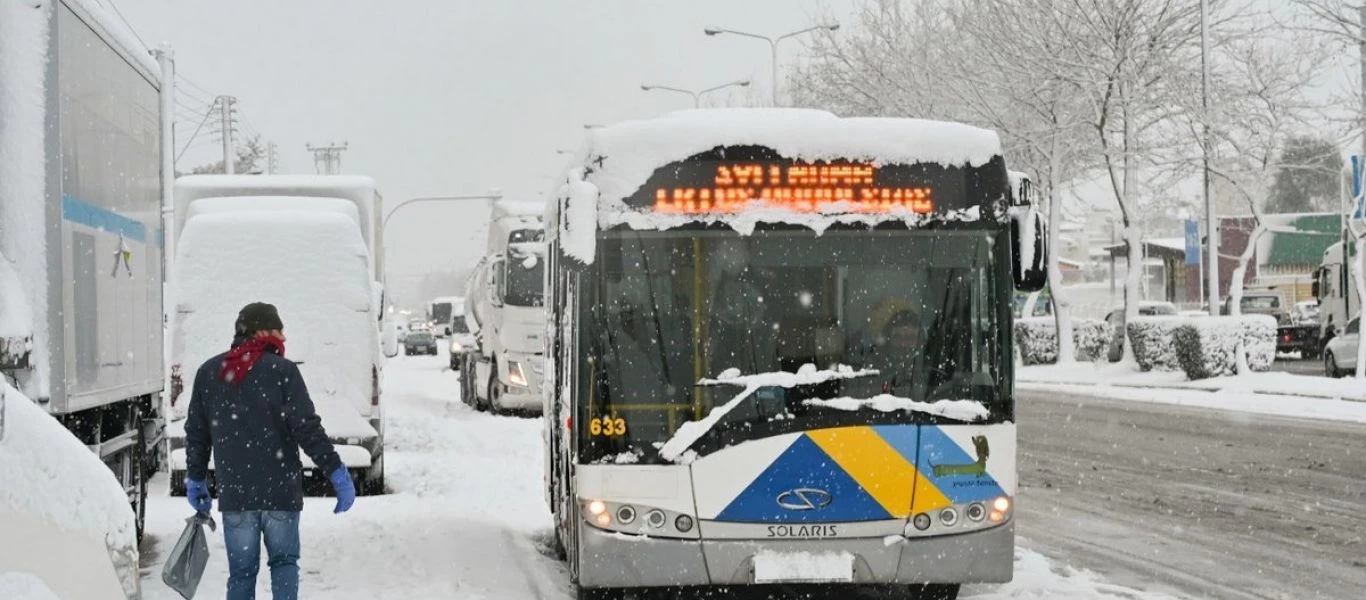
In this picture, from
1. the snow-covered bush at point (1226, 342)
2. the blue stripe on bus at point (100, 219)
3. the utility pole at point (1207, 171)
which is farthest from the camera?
the utility pole at point (1207, 171)

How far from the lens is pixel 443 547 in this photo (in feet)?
36.8

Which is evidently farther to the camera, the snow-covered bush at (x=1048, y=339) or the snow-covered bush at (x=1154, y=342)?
the snow-covered bush at (x=1048, y=339)

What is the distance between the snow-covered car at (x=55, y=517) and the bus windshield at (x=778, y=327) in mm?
4381

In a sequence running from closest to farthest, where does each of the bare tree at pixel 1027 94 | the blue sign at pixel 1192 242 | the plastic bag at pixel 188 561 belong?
the plastic bag at pixel 188 561 < the bare tree at pixel 1027 94 < the blue sign at pixel 1192 242

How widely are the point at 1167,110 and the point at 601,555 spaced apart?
115 feet

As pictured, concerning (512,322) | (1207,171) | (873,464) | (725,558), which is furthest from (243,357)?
(1207,171)

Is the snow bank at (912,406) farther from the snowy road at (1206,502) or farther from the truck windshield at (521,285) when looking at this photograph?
the truck windshield at (521,285)

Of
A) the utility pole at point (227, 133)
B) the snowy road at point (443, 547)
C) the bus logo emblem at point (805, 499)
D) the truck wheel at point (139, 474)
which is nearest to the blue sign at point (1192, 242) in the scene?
the utility pole at point (227, 133)

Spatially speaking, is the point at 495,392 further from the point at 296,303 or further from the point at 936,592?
the point at 936,592

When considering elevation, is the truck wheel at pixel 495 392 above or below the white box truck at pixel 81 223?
below

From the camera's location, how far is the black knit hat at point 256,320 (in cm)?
738

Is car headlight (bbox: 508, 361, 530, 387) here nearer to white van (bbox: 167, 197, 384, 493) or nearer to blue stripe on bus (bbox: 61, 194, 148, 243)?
white van (bbox: 167, 197, 384, 493)

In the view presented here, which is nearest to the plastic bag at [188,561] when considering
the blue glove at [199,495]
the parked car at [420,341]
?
the blue glove at [199,495]

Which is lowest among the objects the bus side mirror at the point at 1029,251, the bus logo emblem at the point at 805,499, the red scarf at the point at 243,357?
the bus logo emblem at the point at 805,499
